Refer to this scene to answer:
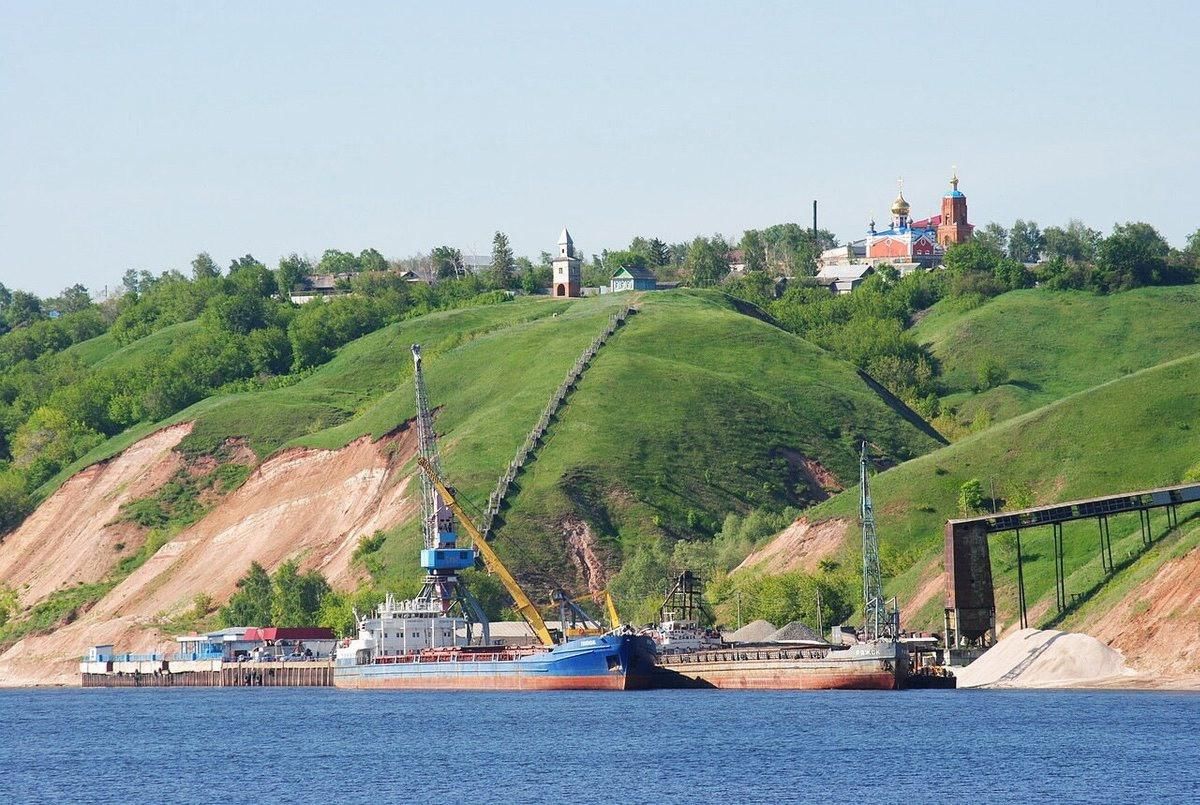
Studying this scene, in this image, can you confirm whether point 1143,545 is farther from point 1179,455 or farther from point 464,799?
point 464,799

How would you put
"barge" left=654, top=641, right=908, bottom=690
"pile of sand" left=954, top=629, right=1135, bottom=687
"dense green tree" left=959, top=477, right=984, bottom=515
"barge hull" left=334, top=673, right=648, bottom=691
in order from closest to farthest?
"pile of sand" left=954, top=629, right=1135, bottom=687 < "barge" left=654, top=641, right=908, bottom=690 < "barge hull" left=334, top=673, right=648, bottom=691 < "dense green tree" left=959, top=477, right=984, bottom=515

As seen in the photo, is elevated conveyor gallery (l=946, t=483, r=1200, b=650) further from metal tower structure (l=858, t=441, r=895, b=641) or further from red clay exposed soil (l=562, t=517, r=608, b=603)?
red clay exposed soil (l=562, t=517, r=608, b=603)

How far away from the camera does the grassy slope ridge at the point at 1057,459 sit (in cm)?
17762

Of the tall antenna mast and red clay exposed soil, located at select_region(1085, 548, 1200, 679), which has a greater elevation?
the tall antenna mast

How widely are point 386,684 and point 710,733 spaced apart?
66364 millimetres

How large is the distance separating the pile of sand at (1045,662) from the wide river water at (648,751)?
3.26 meters

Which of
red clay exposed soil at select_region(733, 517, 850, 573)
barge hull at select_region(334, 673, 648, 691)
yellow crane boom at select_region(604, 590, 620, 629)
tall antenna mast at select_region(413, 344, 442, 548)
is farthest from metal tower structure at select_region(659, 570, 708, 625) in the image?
tall antenna mast at select_region(413, 344, 442, 548)

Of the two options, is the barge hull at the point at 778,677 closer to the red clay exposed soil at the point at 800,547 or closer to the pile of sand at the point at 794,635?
the pile of sand at the point at 794,635

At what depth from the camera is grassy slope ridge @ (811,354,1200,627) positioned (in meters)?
178

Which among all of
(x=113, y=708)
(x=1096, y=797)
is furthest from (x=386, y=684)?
(x=1096, y=797)

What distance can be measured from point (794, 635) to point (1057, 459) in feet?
133

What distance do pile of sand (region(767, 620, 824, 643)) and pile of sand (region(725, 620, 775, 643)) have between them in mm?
2760

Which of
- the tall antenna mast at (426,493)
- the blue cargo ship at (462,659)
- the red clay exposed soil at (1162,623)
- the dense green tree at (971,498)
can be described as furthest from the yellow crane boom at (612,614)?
the red clay exposed soil at (1162,623)

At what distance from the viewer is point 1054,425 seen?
→ 627ft
